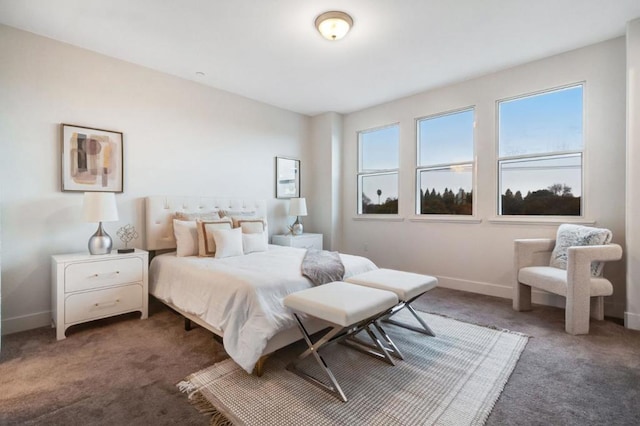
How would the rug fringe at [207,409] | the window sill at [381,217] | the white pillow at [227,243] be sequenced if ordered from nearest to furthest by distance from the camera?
the rug fringe at [207,409] → the white pillow at [227,243] → the window sill at [381,217]

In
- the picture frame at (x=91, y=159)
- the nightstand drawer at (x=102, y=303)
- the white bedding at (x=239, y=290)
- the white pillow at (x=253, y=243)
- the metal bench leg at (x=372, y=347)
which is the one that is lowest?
the metal bench leg at (x=372, y=347)

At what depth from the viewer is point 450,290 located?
4.01 metres

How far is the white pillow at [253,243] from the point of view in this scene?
3.40m

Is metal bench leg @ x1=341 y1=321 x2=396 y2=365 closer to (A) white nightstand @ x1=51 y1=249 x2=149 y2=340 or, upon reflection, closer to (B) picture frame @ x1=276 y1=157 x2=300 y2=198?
(A) white nightstand @ x1=51 y1=249 x2=149 y2=340

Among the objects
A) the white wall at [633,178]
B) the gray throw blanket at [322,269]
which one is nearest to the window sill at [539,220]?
the white wall at [633,178]

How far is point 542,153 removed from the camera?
3480mm

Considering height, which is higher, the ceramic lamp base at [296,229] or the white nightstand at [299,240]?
the ceramic lamp base at [296,229]

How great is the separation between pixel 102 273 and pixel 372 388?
2534 millimetres

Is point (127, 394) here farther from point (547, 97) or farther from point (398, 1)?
point (547, 97)

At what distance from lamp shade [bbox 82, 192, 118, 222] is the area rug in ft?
5.69

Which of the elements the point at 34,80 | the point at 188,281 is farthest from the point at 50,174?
the point at 188,281

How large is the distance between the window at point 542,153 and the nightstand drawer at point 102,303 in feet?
13.9

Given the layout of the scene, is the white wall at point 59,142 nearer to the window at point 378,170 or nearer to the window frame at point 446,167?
the window at point 378,170

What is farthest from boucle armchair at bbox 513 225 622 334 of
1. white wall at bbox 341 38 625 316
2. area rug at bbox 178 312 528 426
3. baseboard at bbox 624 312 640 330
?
area rug at bbox 178 312 528 426
